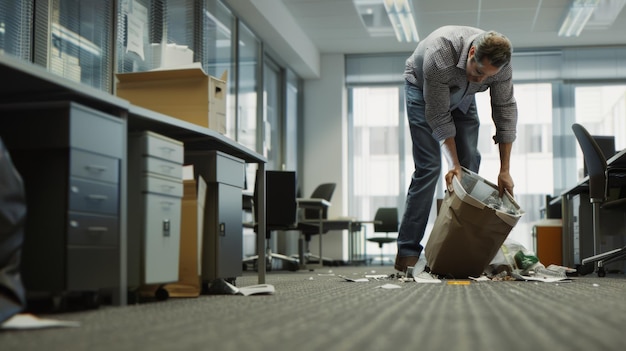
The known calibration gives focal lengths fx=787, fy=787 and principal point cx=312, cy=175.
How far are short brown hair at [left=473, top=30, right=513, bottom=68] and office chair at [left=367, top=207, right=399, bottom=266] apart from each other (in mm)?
5456

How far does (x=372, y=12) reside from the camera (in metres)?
7.28

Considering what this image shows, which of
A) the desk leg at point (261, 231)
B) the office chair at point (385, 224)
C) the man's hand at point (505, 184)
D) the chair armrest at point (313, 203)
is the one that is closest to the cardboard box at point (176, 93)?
the desk leg at point (261, 231)

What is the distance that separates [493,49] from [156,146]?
1.45 meters

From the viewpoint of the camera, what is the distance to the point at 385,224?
8500 millimetres

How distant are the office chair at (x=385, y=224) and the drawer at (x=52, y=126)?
6.68 m

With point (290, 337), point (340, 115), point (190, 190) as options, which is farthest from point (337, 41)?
point (290, 337)

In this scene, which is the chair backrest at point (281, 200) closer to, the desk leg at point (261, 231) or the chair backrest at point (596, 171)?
the chair backrest at point (596, 171)

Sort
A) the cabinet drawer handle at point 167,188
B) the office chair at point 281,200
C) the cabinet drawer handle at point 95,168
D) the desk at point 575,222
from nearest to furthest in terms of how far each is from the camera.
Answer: the cabinet drawer handle at point 95,168
the cabinet drawer handle at point 167,188
the desk at point 575,222
the office chair at point 281,200

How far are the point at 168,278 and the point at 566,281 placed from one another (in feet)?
5.77

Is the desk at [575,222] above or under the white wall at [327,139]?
under

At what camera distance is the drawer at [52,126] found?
71.4 inches

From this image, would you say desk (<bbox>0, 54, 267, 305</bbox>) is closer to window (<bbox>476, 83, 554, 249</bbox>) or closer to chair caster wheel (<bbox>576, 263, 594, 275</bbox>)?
chair caster wheel (<bbox>576, 263, 594, 275</bbox>)

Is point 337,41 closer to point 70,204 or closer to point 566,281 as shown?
point 566,281

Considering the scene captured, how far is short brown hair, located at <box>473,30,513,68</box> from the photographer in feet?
9.84
